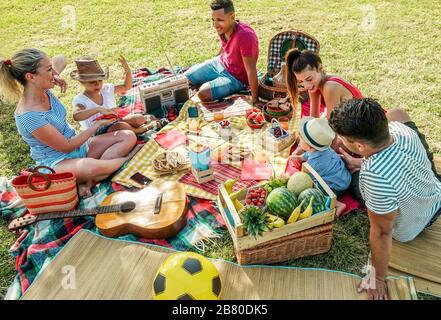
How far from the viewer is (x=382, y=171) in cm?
234

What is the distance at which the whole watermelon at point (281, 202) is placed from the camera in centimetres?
280

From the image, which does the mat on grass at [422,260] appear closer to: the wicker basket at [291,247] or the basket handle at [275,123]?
the wicker basket at [291,247]

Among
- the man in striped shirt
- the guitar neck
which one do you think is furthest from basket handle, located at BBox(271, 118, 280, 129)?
the guitar neck

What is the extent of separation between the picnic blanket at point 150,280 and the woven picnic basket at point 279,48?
263 centimetres

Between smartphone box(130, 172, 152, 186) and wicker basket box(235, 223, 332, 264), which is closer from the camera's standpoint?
wicker basket box(235, 223, 332, 264)

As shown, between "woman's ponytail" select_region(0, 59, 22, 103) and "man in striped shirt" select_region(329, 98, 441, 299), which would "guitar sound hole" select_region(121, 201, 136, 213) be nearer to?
"woman's ponytail" select_region(0, 59, 22, 103)

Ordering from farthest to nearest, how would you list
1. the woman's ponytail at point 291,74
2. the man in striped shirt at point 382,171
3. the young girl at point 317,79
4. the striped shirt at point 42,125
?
the woman's ponytail at point 291,74 → the young girl at point 317,79 → the striped shirt at point 42,125 → the man in striped shirt at point 382,171

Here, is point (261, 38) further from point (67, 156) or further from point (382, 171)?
→ point (382, 171)

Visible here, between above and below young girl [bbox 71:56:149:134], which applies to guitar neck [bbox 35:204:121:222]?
below

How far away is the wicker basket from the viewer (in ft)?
9.24

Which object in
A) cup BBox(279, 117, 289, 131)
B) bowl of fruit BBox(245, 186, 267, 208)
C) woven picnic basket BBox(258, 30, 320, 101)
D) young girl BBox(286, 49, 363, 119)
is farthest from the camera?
woven picnic basket BBox(258, 30, 320, 101)

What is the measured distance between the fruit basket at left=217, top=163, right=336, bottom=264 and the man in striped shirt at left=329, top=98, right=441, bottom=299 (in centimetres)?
43

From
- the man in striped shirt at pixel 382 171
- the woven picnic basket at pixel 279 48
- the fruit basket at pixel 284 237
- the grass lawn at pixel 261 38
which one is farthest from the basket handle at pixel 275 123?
the man in striped shirt at pixel 382 171
